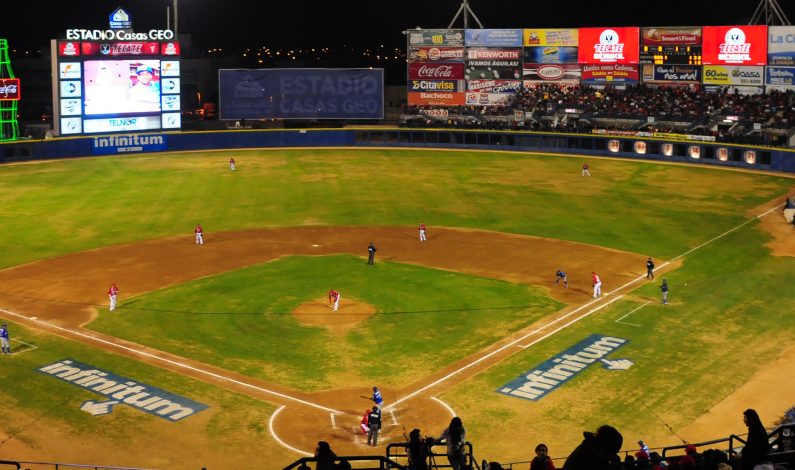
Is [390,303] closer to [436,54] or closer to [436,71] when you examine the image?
[436,71]

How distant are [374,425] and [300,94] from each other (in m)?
73.6

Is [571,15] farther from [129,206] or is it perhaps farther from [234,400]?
[234,400]

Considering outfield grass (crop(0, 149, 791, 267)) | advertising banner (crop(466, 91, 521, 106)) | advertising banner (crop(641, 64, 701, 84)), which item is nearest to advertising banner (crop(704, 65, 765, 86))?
advertising banner (crop(641, 64, 701, 84))

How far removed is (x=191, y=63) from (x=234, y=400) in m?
105

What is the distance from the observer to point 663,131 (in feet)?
292

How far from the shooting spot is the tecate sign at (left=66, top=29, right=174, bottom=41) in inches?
3342

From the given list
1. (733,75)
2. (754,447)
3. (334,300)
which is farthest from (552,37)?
(754,447)

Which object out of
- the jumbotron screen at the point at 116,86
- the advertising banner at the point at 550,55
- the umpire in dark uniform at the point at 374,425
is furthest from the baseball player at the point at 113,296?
the advertising banner at the point at 550,55

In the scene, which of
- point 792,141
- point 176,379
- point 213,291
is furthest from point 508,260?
point 792,141

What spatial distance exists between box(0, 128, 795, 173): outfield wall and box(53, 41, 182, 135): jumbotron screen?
1.66m

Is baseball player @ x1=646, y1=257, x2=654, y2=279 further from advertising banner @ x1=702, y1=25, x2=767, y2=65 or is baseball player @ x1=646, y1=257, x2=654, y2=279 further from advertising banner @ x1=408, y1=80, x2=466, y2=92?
advertising banner @ x1=408, y1=80, x2=466, y2=92

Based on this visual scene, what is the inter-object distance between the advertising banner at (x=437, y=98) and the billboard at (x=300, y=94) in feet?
14.4

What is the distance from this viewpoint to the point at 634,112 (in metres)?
92.7

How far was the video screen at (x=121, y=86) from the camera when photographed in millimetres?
86375
